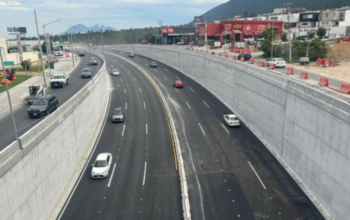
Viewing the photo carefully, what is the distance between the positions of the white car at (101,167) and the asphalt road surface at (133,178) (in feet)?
1.51

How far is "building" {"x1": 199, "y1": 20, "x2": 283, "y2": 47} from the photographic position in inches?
3841

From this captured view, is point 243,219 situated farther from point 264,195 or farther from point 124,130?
point 124,130

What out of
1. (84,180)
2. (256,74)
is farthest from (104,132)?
(256,74)

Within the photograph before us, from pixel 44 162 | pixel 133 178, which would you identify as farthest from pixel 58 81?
pixel 44 162

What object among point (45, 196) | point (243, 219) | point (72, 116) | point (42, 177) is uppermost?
point (72, 116)

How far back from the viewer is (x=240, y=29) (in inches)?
3868

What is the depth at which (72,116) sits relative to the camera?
29016 millimetres

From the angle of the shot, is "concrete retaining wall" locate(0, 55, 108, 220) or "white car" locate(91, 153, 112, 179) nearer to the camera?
"concrete retaining wall" locate(0, 55, 108, 220)

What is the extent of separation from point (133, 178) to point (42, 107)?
1247 centimetres

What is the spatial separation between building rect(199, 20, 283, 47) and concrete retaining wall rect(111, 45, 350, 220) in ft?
177

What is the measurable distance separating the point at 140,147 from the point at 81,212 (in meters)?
12.4

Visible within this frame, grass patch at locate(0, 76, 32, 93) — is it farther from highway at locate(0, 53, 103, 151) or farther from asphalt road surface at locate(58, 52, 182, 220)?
asphalt road surface at locate(58, 52, 182, 220)

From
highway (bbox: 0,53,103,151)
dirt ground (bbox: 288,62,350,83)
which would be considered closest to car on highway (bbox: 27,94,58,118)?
highway (bbox: 0,53,103,151)

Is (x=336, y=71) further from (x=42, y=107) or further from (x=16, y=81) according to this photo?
(x=16, y=81)
